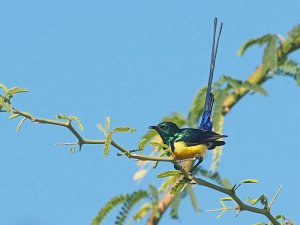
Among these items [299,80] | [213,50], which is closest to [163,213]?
[299,80]

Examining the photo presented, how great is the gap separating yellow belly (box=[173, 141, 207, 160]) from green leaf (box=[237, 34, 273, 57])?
4911mm

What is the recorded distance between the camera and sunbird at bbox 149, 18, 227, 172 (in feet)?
13.8

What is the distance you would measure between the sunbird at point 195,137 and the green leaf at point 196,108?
4131mm

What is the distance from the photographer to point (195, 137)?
439cm

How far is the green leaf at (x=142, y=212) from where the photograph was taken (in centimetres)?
839

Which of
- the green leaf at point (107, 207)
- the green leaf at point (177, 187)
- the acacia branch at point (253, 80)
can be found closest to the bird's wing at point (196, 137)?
the green leaf at point (177, 187)

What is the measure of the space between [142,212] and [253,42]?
80.6 inches

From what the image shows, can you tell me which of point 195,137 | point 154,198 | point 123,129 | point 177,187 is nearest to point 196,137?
point 195,137

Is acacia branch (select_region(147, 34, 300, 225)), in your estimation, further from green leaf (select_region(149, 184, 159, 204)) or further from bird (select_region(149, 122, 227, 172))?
bird (select_region(149, 122, 227, 172))

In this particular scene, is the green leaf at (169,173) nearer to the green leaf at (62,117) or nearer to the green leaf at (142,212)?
the green leaf at (62,117)

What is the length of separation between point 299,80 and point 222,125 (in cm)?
97

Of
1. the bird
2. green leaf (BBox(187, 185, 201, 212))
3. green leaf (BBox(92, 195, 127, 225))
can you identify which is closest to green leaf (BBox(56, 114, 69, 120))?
the bird

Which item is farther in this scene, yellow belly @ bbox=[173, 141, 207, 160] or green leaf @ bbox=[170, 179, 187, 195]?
yellow belly @ bbox=[173, 141, 207, 160]

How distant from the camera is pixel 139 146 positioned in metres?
3.62
